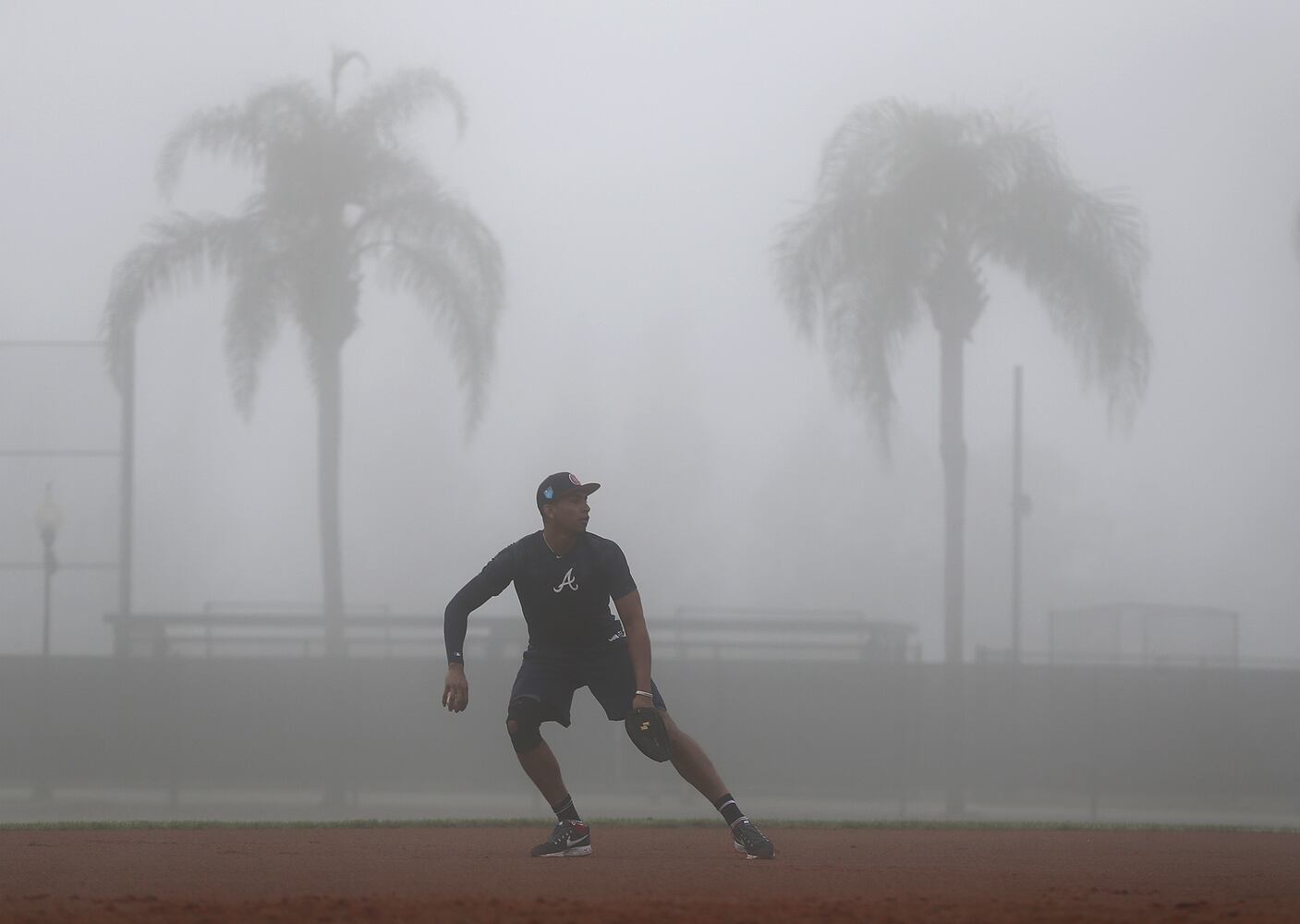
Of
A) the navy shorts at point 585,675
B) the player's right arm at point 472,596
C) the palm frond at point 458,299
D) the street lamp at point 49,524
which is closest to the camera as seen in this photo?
the player's right arm at point 472,596

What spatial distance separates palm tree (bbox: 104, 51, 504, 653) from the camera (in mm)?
16594

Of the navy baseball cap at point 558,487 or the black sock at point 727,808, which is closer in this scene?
the navy baseball cap at point 558,487

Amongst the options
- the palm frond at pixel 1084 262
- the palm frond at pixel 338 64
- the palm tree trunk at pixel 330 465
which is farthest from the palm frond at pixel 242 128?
the palm frond at pixel 1084 262

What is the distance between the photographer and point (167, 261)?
54.6ft

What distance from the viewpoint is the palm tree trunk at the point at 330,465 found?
16.6m

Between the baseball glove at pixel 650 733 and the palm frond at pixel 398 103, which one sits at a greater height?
the palm frond at pixel 398 103

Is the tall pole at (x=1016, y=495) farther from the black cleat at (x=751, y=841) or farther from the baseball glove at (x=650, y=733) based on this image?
the baseball glove at (x=650, y=733)

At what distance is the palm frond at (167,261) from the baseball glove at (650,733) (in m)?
11.4

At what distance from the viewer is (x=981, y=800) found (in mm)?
15617

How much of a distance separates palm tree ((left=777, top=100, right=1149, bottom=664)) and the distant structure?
1221mm

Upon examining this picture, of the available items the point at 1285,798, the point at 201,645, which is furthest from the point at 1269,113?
the point at 201,645

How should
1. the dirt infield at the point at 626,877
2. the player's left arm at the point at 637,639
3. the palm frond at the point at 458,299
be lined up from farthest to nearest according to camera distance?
the palm frond at the point at 458,299 → the player's left arm at the point at 637,639 → the dirt infield at the point at 626,877

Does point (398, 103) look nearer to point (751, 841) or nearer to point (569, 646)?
point (569, 646)

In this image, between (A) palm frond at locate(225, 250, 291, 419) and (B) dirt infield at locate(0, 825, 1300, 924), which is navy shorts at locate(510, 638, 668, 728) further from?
(A) palm frond at locate(225, 250, 291, 419)
